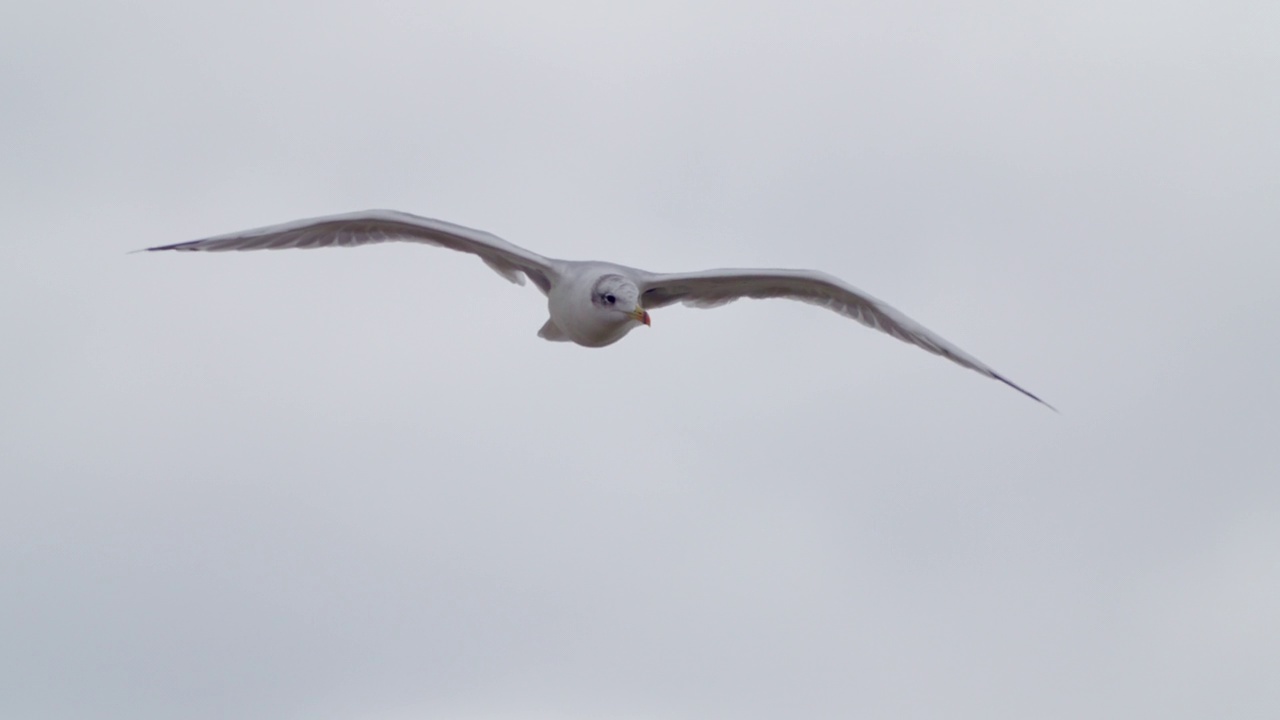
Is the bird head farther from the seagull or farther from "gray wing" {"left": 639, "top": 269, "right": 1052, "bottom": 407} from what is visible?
"gray wing" {"left": 639, "top": 269, "right": 1052, "bottom": 407}

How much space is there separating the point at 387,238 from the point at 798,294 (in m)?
4.25

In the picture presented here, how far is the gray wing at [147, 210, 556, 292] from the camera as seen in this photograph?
1359cm

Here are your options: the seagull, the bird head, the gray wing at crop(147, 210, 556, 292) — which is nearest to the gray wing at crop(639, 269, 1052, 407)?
the seagull

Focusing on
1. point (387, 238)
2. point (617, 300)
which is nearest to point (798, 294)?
point (617, 300)

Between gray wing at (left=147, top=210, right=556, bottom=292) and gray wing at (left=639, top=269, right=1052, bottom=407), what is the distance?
1.20m

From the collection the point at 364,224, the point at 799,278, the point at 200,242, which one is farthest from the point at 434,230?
the point at 799,278

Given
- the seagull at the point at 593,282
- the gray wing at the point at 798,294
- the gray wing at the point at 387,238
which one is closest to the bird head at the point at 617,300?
the seagull at the point at 593,282

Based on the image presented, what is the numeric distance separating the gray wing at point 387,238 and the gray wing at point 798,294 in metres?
1.20

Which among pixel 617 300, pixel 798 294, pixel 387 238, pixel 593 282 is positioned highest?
pixel 387 238

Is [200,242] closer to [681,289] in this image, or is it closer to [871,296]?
[681,289]

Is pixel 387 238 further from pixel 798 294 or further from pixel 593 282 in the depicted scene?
pixel 798 294

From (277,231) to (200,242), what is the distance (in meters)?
0.80

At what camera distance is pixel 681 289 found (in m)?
14.2

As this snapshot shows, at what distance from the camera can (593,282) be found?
12.9 meters
